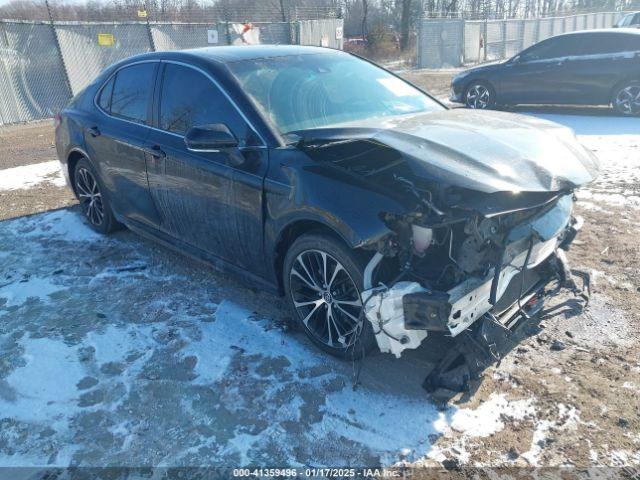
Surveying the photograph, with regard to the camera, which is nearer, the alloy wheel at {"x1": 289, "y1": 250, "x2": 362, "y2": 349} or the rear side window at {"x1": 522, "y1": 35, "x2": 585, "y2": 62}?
the alloy wheel at {"x1": 289, "y1": 250, "x2": 362, "y2": 349}

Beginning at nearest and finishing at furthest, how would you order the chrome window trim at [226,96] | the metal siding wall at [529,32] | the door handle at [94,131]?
1. the chrome window trim at [226,96]
2. the door handle at [94,131]
3. the metal siding wall at [529,32]

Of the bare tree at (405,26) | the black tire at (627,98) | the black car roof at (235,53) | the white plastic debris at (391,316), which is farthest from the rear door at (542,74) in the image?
the bare tree at (405,26)

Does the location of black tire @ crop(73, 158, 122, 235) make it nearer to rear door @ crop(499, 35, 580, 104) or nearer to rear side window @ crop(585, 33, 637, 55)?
rear door @ crop(499, 35, 580, 104)

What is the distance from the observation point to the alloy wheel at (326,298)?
314 cm

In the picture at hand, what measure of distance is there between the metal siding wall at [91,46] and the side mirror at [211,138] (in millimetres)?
13506

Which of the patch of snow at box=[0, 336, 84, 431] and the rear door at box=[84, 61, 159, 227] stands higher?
the rear door at box=[84, 61, 159, 227]

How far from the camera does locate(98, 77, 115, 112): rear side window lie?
4.87 m

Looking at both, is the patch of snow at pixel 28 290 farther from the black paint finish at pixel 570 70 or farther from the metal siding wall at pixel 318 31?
the metal siding wall at pixel 318 31

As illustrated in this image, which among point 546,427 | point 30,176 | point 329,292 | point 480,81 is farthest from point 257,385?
point 480,81

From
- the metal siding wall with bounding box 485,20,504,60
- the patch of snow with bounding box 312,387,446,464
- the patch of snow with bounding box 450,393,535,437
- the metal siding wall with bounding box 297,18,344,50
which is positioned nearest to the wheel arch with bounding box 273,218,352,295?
the patch of snow with bounding box 312,387,446,464

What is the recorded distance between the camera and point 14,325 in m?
3.91

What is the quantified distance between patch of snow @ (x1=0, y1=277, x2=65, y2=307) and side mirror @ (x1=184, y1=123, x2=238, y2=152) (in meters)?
2.03

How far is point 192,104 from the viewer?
390 centimetres

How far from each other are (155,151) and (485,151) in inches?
100
